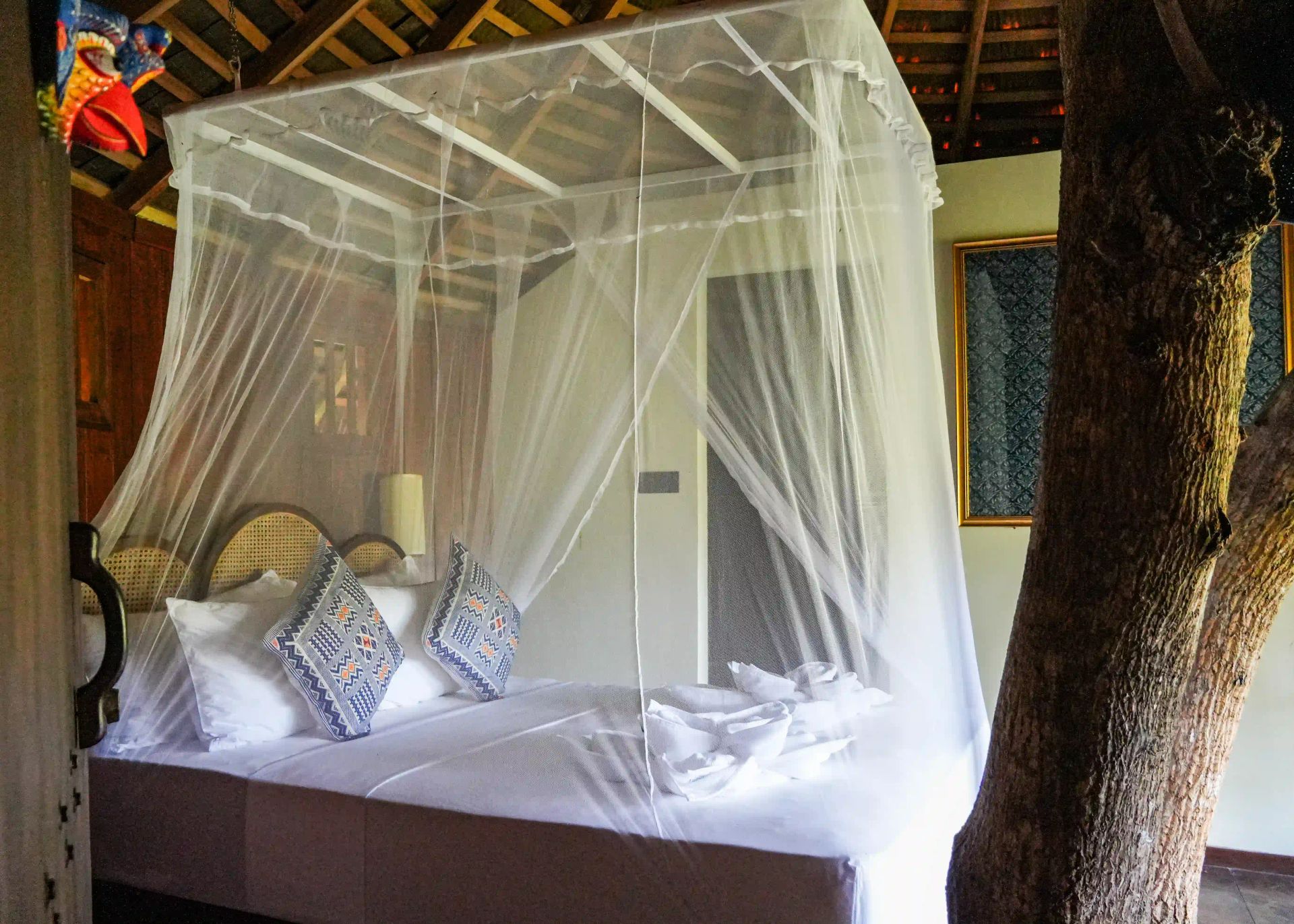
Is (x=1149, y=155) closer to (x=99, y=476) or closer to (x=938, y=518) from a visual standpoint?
(x=938, y=518)

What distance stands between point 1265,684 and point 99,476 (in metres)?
3.97

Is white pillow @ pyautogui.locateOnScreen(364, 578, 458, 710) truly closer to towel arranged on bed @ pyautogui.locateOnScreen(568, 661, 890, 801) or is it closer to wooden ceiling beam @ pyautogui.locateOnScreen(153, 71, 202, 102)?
towel arranged on bed @ pyautogui.locateOnScreen(568, 661, 890, 801)

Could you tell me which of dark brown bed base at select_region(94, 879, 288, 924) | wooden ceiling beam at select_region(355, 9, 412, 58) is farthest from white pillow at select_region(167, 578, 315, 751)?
wooden ceiling beam at select_region(355, 9, 412, 58)

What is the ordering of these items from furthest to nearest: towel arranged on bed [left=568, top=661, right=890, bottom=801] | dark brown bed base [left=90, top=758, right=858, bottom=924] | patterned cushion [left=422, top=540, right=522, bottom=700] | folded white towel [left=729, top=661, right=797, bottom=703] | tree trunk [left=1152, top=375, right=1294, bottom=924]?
patterned cushion [left=422, top=540, right=522, bottom=700] → folded white towel [left=729, top=661, right=797, bottom=703] → towel arranged on bed [left=568, top=661, right=890, bottom=801] → dark brown bed base [left=90, top=758, right=858, bottom=924] → tree trunk [left=1152, top=375, right=1294, bottom=924]

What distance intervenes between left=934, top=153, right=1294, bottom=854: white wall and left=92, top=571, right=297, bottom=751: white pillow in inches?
104

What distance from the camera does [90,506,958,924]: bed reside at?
1.99 meters

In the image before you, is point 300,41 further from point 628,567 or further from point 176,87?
point 628,567

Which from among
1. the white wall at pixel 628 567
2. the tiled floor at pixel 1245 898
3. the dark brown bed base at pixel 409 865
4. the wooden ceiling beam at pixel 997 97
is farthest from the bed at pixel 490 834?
the wooden ceiling beam at pixel 997 97

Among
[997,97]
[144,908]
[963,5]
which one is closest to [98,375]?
[144,908]

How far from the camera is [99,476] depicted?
3117mm

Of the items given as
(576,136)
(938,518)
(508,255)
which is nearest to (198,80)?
(508,255)

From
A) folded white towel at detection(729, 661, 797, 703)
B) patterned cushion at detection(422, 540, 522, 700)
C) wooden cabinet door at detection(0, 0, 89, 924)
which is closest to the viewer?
wooden cabinet door at detection(0, 0, 89, 924)

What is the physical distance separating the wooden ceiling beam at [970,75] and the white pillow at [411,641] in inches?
110

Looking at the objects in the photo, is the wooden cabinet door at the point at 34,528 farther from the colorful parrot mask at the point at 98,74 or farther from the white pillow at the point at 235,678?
the white pillow at the point at 235,678
